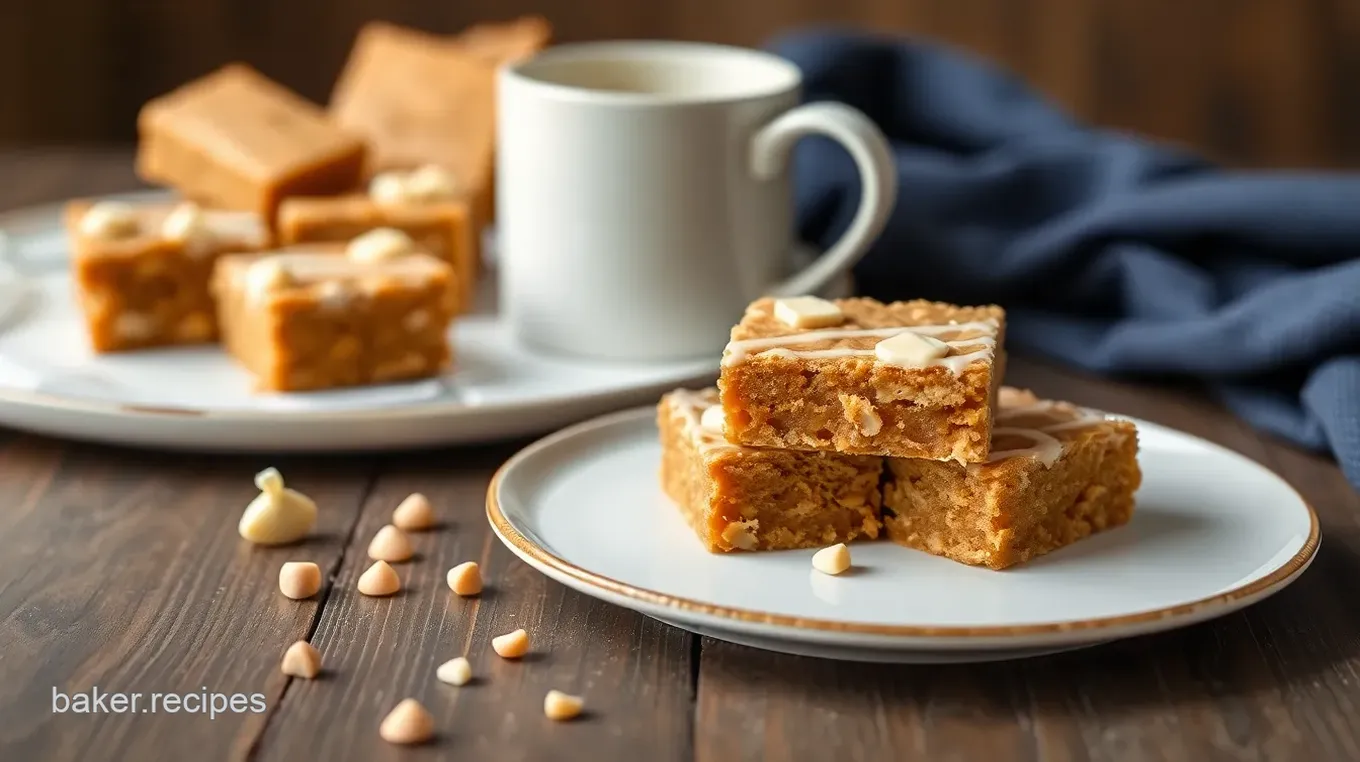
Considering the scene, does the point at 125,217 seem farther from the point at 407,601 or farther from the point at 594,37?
the point at 594,37

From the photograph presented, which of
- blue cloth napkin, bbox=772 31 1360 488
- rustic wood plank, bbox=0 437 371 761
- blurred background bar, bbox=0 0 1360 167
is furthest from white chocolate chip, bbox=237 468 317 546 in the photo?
blurred background bar, bbox=0 0 1360 167

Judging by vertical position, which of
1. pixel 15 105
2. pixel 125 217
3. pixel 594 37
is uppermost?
pixel 125 217

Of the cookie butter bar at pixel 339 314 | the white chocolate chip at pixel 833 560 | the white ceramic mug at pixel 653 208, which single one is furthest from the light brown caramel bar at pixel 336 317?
the white chocolate chip at pixel 833 560

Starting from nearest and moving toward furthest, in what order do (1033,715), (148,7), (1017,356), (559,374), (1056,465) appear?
(1033,715) → (1056,465) → (559,374) → (1017,356) → (148,7)

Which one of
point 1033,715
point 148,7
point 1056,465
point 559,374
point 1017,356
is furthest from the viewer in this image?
point 148,7

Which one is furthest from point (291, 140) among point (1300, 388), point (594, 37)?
point (594, 37)

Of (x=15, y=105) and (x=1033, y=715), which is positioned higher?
(x=1033, y=715)

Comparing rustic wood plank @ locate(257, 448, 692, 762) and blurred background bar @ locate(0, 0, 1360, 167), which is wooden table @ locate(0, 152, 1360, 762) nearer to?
rustic wood plank @ locate(257, 448, 692, 762)
